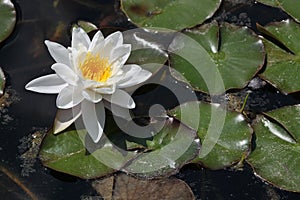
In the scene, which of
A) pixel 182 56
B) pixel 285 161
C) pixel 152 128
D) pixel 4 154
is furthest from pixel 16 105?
pixel 285 161

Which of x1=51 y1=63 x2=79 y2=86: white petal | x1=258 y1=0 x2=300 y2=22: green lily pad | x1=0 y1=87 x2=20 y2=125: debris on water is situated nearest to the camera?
x1=51 y1=63 x2=79 y2=86: white petal

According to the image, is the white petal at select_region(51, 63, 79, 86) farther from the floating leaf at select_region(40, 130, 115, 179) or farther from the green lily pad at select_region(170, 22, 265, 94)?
the green lily pad at select_region(170, 22, 265, 94)

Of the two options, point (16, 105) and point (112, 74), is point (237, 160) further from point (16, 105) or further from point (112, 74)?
point (16, 105)

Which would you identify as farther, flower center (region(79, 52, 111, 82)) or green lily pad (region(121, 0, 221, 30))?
green lily pad (region(121, 0, 221, 30))

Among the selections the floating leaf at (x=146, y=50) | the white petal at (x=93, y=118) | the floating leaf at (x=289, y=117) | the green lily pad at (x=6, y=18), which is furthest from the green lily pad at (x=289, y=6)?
the green lily pad at (x=6, y=18)

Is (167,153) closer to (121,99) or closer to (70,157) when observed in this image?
(121,99)

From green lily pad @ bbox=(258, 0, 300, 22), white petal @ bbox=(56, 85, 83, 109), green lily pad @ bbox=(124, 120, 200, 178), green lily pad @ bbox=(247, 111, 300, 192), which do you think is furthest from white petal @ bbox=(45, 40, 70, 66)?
green lily pad @ bbox=(258, 0, 300, 22)

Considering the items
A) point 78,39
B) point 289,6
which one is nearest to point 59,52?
point 78,39
